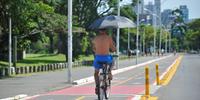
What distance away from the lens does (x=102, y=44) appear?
17.1m

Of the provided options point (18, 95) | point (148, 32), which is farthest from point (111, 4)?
point (148, 32)

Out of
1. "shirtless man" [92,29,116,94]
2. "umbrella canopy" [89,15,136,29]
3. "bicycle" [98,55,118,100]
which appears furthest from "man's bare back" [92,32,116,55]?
"umbrella canopy" [89,15,136,29]

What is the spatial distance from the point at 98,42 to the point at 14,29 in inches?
941

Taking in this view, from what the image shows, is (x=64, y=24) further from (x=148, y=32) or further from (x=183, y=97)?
(x=148, y=32)

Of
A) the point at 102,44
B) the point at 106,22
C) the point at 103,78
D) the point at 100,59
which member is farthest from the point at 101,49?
the point at 106,22

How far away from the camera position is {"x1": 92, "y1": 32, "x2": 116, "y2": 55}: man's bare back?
55.9ft

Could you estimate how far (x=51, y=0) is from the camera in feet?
157

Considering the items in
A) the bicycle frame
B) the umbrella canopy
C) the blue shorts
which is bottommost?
the bicycle frame

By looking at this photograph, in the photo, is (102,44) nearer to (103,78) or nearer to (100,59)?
(100,59)

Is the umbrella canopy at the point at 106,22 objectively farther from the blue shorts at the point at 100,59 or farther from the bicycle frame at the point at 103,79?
the bicycle frame at the point at 103,79

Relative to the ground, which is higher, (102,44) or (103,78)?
(102,44)

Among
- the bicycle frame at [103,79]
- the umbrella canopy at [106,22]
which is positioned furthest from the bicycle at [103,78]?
the umbrella canopy at [106,22]

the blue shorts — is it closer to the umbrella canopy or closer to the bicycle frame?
the bicycle frame

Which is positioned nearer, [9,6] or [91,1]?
[9,6]
